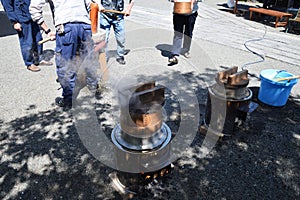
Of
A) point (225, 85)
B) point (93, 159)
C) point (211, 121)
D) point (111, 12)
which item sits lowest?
point (93, 159)

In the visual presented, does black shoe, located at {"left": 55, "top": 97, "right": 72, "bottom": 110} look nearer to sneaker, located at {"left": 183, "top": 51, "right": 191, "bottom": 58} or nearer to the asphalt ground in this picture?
the asphalt ground

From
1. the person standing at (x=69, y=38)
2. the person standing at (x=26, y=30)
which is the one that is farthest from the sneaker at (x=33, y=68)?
the person standing at (x=69, y=38)

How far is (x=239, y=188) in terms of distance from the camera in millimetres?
2512

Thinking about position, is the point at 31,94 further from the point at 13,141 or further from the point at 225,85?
the point at 225,85

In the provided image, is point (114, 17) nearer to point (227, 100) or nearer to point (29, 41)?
point (29, 41)

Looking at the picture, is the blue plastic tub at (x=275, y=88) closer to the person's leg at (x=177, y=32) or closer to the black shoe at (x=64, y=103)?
the person's leg at (x=177, y=32)

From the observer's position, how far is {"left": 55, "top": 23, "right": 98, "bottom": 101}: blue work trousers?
3391 mm

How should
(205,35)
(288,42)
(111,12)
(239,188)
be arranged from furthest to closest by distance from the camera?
(205,35) → (288,42) → (111,12) → (239,188)

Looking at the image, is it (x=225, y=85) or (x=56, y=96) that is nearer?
(x=225, y=85)

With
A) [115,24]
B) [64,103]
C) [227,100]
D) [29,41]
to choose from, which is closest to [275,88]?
[227,100]

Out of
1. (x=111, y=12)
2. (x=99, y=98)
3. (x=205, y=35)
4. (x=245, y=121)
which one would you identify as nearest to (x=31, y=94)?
(x=99, y=98)

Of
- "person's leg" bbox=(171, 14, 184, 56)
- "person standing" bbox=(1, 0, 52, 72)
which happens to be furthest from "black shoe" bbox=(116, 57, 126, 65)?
"person standing" bbox=(1, 0, 52, 72)

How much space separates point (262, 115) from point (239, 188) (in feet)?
5.09

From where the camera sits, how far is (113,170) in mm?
2711
